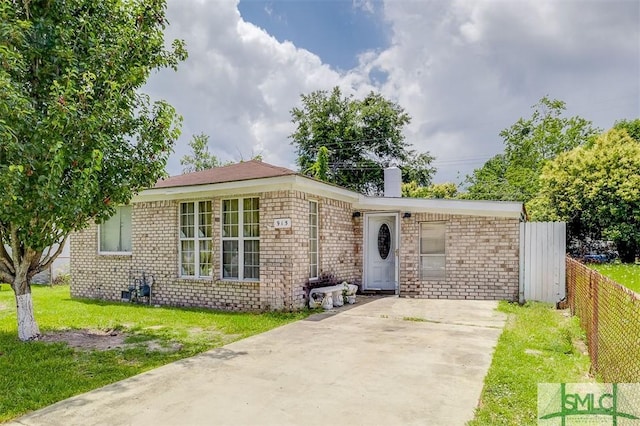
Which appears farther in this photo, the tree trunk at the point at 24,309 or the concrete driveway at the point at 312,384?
the tree trunk at the point at 24,309

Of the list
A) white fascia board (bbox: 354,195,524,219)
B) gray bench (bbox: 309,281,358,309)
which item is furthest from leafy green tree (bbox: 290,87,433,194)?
gray bench (bbox: 309,281,358,309)

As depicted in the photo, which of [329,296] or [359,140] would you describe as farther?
[359,140]

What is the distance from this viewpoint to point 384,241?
38.1ft

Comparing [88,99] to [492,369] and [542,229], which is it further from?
[542,229]

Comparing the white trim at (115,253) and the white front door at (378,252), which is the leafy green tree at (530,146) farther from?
the white trim at (115,253)

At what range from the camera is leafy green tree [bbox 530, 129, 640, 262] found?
55.7 ft

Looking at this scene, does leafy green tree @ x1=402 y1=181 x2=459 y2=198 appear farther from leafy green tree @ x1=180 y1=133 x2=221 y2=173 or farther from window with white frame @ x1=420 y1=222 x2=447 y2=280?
window with white frame @ x1=420 y1=222 x2=447 y2=280

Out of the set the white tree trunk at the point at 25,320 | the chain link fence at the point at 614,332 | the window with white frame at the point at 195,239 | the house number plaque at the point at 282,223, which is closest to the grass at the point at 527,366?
the chain link fence at the point at 614,332

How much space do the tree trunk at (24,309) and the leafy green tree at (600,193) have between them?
19.7 meters

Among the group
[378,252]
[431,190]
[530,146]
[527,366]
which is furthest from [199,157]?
[527,366]

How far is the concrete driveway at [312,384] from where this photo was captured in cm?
354

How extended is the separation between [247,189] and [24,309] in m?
4.50

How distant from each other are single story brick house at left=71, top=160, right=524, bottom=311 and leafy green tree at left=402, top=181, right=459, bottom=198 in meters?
18.6

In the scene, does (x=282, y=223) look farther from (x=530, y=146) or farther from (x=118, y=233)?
(x=530, y=146)
